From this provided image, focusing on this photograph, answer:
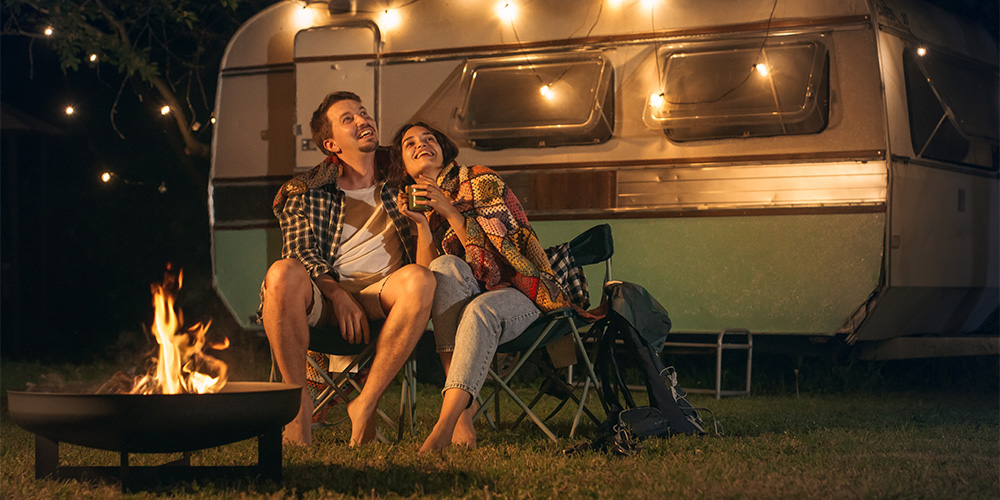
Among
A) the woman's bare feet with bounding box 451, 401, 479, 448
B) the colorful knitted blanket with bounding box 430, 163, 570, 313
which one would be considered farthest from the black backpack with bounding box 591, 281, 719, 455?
the woman's bare feet with bounding box 451, 401, 479, 448

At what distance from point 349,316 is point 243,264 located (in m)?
2.60

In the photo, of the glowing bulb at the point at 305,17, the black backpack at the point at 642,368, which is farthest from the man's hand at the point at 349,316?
the glowing bulb at the point at 305,17

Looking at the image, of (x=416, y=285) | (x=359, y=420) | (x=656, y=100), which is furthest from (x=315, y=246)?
(x=656, y=100)

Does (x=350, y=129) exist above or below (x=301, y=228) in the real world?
above

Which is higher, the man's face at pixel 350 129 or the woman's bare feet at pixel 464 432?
the man's face at pixel 350 129

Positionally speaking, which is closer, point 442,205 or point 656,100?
point 442,205

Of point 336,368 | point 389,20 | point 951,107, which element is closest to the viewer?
point 336,368

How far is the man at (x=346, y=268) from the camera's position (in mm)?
3387

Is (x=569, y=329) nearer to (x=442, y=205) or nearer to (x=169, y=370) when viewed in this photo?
(x=442, y=205)

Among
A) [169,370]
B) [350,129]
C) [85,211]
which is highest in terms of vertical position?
[350,129]

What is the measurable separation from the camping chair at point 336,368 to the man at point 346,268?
69 millimetres

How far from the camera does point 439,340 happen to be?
138 inches

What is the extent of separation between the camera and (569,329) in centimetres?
370

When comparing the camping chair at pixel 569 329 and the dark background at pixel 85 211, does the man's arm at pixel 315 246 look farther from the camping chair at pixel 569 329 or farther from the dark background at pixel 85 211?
the dark background at pixel 85 211
